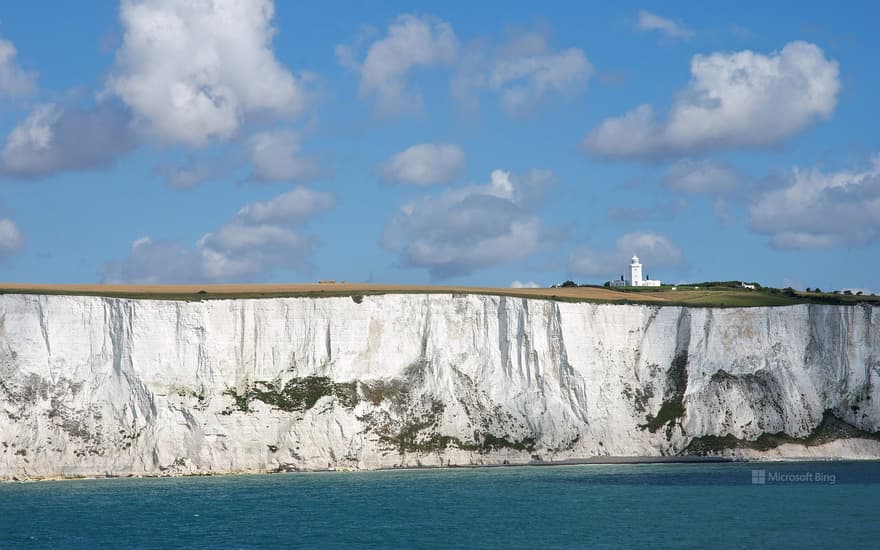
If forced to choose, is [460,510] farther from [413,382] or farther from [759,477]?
[759,477]

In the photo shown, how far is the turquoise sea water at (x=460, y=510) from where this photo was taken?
4925cm

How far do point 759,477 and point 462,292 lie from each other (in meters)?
23.2

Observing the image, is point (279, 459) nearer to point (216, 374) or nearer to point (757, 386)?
point (216, 374)

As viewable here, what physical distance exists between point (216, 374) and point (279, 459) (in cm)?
659

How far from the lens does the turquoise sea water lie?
49.2 meters

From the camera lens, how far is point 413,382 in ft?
259

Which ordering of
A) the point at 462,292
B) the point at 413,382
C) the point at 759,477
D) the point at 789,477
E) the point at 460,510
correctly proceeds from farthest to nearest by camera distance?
1. the point at 462,292
2. the point at 413,382
3. the point at 789,477
4. the point at 759,477
5. the point at 460,510

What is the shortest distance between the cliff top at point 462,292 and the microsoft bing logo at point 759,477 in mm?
15445

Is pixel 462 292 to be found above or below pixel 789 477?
above

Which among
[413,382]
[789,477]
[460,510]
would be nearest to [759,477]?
[789,477]

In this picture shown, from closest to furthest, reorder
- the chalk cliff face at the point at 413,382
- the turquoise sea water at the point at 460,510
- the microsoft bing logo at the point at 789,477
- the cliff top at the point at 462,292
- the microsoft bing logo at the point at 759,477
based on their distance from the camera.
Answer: the turquoise sea water at the point at 460,510, the microsoft bing logo at the point at 759,477, the microsoft bing logo at the point at 789,477, the chalk cliff face at the point at 413,382, the cliff top at the point at 462,292

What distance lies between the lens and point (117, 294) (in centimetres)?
7669

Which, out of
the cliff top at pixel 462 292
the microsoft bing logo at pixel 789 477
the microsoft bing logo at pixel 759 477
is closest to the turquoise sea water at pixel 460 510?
the microsoft bing logo at pixel 789 477

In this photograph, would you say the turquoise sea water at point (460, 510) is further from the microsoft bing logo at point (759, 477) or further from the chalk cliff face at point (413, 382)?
the chalk cliff face at point (413, 382)
